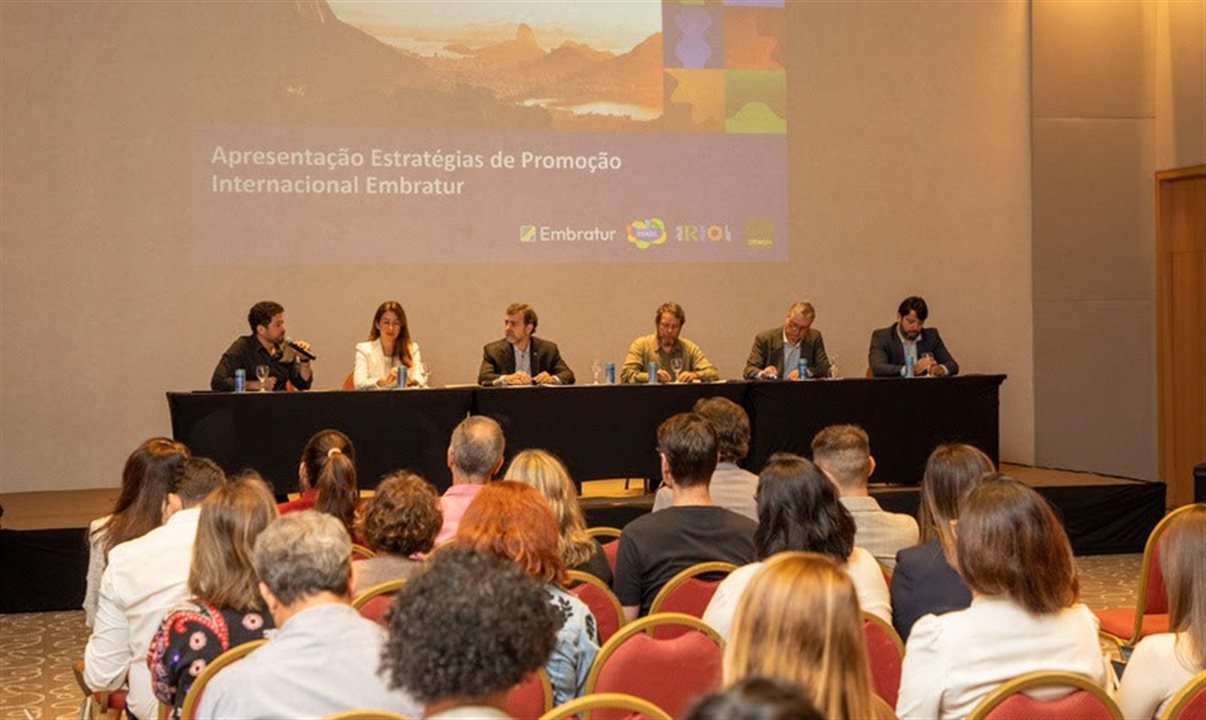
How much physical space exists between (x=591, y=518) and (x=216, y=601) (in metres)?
4.68

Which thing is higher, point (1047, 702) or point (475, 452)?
point (475, 452)

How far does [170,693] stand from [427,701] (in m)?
1.26

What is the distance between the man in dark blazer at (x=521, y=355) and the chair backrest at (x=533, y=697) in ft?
17.9

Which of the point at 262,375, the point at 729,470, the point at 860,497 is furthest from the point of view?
the point at 262,375

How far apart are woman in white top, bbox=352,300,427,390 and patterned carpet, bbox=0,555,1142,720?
2.13m

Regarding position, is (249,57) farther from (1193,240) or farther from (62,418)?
(1193,240)

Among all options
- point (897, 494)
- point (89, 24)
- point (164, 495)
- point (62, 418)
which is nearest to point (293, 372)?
point (62, 418)

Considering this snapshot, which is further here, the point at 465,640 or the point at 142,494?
the point at 142,494

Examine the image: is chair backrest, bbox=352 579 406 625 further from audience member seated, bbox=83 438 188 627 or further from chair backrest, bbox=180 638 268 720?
audience member seated, bbox=83 438 188 627

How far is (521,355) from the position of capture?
28.0ft

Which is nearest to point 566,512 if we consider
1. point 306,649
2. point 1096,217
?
point 306,649

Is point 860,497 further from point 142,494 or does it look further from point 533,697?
point 142,494

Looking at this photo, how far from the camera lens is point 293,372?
26.7 ft

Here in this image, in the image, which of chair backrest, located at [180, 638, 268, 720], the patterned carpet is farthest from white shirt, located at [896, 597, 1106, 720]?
the patterned carpet
